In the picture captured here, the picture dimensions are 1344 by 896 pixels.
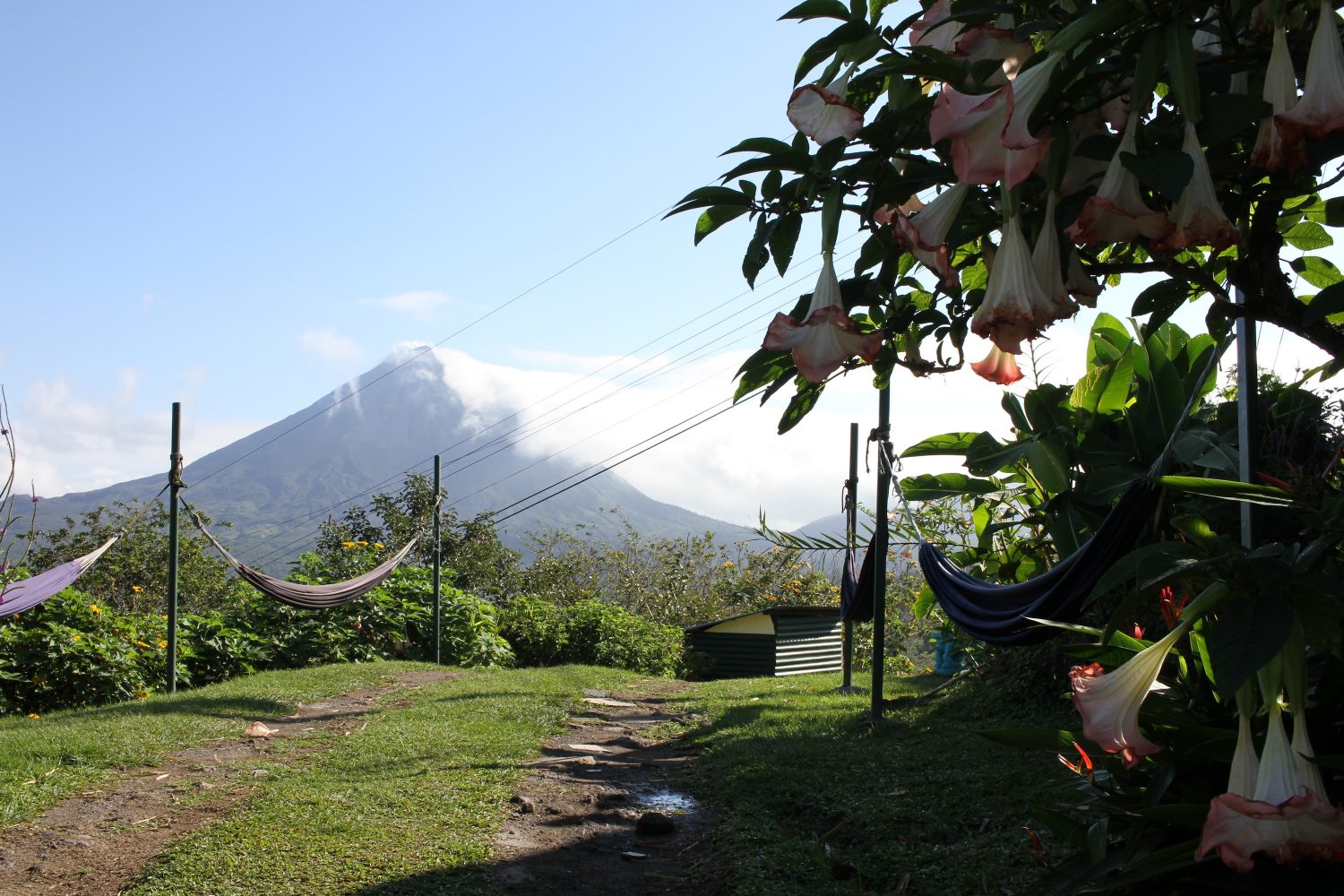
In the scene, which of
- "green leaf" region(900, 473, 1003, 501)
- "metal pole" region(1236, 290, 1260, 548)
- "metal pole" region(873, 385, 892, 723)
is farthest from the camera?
"metal pole" region(873, 385, 892, 723)

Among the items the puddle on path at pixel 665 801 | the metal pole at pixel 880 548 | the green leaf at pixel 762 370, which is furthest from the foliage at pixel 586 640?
the green leaf at pixel 762 370

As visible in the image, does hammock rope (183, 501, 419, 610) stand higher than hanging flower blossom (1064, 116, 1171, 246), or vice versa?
hanging flower blossom (1064, 116, 1171, 246)

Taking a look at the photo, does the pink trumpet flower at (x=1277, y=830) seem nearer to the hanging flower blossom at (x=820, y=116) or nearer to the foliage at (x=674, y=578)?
the hanging flower blossom at (x=820, y=116)

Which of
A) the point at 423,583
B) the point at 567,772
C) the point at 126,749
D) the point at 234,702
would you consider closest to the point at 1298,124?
the point at 567,772

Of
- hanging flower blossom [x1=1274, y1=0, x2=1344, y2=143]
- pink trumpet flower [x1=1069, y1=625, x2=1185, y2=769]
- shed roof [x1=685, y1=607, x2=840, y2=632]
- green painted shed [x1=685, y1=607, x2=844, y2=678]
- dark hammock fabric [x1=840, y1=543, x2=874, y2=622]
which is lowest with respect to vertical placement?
green painted shed [x1=685, y1=607, x2=844, y2=678]

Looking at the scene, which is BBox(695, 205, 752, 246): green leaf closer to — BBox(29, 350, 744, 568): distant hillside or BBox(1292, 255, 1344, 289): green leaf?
BBox(1292, 255, 1344, 289): green leaf

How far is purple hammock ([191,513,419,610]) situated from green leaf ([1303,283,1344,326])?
21.5 feet

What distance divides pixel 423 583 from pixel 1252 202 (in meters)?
9.23

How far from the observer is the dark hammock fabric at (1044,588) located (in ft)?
9.51

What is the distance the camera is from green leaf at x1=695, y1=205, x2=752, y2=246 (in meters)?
1.06

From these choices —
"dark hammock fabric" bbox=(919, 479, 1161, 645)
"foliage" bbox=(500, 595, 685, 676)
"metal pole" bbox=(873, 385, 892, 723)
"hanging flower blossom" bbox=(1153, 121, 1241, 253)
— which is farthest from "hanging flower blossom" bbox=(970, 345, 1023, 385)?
"foliage" bbox=(500, 595, 685, 676)

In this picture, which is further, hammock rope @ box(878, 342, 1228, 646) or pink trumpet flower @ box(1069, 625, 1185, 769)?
hammock rope @ box(878, 342, 1228, 646)

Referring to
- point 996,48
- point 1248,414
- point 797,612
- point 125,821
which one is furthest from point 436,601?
point 996,48

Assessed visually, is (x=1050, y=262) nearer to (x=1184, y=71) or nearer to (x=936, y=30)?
(x=1184, y=71)
